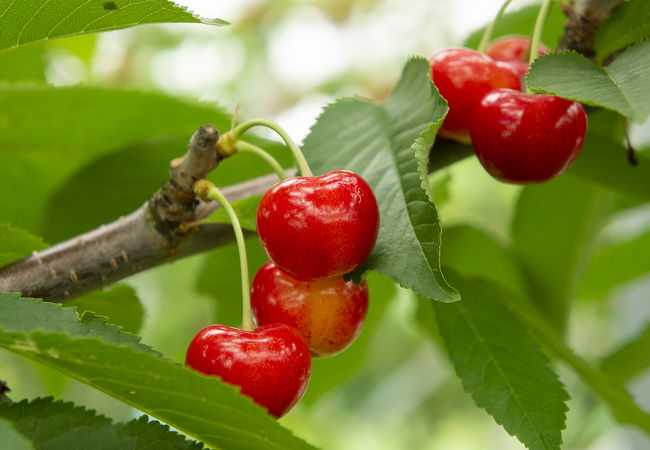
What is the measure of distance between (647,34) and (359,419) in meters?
3.67

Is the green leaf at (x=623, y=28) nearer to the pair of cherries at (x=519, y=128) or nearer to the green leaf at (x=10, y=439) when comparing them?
the pair of cherries at (x=519, y=128)

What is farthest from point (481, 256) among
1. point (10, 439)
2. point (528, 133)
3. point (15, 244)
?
point (10, 439)

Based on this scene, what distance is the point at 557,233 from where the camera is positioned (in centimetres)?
125

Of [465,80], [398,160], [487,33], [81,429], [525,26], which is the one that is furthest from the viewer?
[525,26]

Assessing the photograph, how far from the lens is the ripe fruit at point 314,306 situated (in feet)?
2.30

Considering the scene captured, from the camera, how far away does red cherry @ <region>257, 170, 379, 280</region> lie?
621 millimetres

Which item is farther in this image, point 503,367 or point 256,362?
point 503,367

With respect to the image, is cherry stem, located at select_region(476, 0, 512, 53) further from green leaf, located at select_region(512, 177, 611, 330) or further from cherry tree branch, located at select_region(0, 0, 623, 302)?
green leaf, located at select_region(512, 177, 611, 330)

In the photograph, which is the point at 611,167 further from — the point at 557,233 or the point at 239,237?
the point at 239,237

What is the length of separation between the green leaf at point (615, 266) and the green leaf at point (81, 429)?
41.0 inches

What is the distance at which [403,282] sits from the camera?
1.90ft

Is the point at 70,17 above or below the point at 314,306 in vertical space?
above

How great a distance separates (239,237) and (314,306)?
0.11m

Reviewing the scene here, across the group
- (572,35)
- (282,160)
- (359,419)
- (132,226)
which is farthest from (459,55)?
(359,419)
